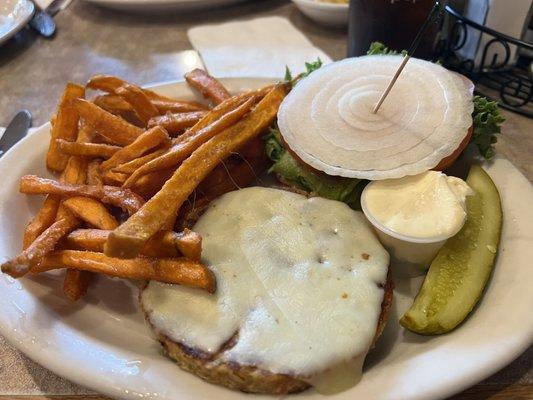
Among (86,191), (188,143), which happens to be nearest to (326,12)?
(188,143)

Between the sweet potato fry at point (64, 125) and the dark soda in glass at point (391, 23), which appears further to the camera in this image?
the dark soda in glass at point (391, 23)

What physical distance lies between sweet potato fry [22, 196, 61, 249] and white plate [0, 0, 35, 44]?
1602 millimetres

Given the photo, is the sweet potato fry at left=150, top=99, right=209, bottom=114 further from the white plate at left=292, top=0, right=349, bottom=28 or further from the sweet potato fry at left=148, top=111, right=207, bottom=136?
the white plate at left=292, top=0, right=349, bottom=28

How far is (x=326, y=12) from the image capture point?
2748 millimetres

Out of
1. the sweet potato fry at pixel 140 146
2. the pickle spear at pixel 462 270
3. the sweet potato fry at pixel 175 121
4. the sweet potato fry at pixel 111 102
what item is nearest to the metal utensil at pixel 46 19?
the sweet potato fry at pixel 111 102

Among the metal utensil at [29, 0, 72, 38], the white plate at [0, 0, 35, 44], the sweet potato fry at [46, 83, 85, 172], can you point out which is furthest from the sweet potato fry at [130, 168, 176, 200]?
the metal utensil at [29, 0, 72, 38]

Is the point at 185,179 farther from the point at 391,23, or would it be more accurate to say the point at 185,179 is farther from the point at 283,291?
the point at 391,23

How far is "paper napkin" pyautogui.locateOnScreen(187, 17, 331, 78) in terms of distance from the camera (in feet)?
8.19

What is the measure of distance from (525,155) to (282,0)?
1.78 m

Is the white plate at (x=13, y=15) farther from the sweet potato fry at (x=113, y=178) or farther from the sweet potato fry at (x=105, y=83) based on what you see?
the sweet potato fry at (x=113, y=178)

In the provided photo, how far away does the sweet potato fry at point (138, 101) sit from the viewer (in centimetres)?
175

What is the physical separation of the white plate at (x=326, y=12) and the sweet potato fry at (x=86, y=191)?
67.4 inches

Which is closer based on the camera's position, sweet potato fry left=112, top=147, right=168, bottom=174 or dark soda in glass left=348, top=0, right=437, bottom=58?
sweet potato fry left=112, top=147, right=168, bottom=174

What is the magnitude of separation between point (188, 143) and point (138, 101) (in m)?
0.33
